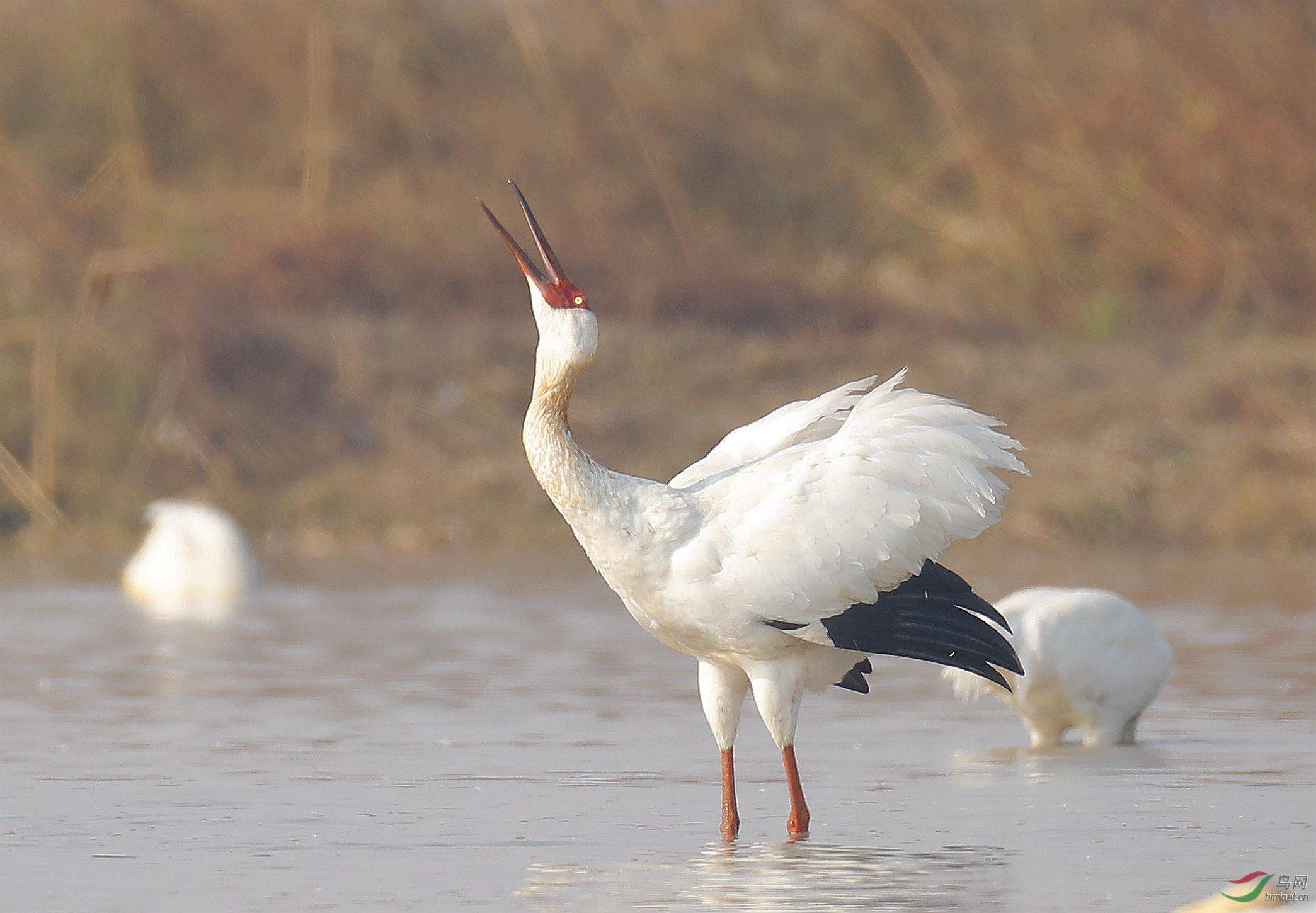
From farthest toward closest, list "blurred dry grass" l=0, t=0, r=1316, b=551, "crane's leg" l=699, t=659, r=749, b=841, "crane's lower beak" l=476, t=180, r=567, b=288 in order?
"blurred dry grass" l=0, t=0, r=1316, b=551
"crane's leg" l=699, t=659, r=749, b=841
"crane's lower beak" l=476, t=180, r=567, b=288

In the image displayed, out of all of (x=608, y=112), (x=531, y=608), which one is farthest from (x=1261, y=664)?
(x=608, y=112)

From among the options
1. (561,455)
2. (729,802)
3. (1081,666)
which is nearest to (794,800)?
(729,802)

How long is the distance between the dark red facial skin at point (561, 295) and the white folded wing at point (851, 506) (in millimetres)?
659

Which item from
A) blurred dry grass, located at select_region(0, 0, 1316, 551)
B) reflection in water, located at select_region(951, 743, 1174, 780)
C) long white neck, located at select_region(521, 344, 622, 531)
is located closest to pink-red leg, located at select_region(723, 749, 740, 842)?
long white neck, located at select_region(521, 344, 622, 531)

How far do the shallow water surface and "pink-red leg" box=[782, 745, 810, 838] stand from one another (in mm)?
90

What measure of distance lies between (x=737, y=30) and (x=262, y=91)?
4.53 meters

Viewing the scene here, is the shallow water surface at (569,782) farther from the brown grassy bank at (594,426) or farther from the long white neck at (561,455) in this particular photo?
the brown grassy bank at (594,426)

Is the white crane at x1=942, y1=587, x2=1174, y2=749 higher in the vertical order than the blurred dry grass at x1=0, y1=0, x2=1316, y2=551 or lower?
lower

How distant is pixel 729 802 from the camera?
7395 mm

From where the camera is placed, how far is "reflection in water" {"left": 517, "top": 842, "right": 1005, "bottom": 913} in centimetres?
618

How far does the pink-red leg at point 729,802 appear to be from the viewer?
7344 mm

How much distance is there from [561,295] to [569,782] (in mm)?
1886

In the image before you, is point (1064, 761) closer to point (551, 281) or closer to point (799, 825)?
point (799, 825)

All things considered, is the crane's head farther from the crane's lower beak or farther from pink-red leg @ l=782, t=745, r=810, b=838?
pink-red leg @ l=782, t=745, r=810, b=838
